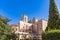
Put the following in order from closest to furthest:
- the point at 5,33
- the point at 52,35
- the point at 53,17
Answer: the point at 52,35 < the point at 53,17 < the point at 5,33

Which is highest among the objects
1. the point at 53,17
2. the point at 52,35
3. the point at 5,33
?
the point at 53,17

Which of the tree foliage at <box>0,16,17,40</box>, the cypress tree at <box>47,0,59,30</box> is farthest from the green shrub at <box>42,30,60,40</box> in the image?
the tree foliage at <box>0,16,17,40</box>

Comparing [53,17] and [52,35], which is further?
[53,17]

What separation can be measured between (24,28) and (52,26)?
48208mm

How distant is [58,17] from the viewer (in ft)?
66.4

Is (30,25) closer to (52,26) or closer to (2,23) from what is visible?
(2,23)

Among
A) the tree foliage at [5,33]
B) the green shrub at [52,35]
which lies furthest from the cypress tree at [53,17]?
the tree foliage at [5,33]

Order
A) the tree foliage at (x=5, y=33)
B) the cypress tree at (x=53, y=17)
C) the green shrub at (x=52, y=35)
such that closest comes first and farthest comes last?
the green shrub at (x=52, y=35)
the cypress tree at (x=53, y=17)
the tree foliage at (x=5, y=33)

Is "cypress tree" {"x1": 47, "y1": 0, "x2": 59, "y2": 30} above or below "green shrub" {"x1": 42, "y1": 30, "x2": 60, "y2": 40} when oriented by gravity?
above

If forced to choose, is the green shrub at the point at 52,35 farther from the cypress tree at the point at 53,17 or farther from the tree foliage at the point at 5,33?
the tree foliage at the point at 5,33

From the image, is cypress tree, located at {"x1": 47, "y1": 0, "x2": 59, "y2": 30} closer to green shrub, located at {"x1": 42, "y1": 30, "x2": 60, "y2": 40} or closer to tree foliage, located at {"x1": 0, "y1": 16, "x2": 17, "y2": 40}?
green shrub, located at {"x1": 42, "y1": 30, "x2": 60, "y2": 40}

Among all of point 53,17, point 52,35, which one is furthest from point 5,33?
point 52,35

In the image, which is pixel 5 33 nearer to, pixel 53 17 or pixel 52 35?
pixel 53 17

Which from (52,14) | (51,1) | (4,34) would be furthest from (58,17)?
(4,34)
